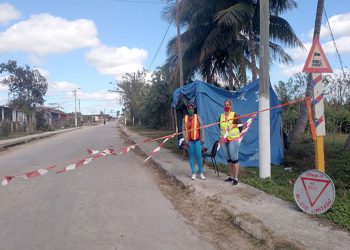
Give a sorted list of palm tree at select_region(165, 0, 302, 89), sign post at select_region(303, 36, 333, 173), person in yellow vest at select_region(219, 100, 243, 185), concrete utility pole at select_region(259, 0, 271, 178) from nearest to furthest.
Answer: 1. sign post at select_region(303, 36, 333, 173)
2. person in yellow vest at select_region(219, 100, 243, 185)
3. concrete utility pole at select_region(259, 0, 271, 178)
4. palm tree at select_region(165, 0, 302, 89)

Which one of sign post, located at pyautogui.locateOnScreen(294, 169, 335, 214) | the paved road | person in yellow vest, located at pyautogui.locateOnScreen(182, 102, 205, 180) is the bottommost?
the paved road

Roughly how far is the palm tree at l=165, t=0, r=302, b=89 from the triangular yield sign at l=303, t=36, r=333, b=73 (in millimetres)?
11225

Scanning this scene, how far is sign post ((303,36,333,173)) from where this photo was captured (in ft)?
22.8

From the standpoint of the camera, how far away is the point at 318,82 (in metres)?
7.08

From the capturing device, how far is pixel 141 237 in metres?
5.83

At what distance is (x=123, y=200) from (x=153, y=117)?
113ft

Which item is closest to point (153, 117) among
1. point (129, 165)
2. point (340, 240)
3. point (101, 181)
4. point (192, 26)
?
point (192, 26)

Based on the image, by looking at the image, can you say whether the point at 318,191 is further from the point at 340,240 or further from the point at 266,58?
the point at 266,58

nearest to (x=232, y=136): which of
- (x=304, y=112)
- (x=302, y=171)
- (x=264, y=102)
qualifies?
(x=264, y=102)

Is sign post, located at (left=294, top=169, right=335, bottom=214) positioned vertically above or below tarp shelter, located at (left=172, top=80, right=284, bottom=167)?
below

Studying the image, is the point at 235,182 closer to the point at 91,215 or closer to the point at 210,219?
the point at 210,219

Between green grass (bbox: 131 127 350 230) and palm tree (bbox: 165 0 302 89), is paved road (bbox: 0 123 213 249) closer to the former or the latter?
green grass (bbox: 131 127 350 230)

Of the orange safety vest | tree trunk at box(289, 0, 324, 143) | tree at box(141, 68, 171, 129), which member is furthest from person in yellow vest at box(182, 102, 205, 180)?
tree at box(141, 68, 171, 129)

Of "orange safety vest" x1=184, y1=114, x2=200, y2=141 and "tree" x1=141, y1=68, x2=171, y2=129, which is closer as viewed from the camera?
"orange safety vest" x1=184, y1=114, x2=200, y2=141
